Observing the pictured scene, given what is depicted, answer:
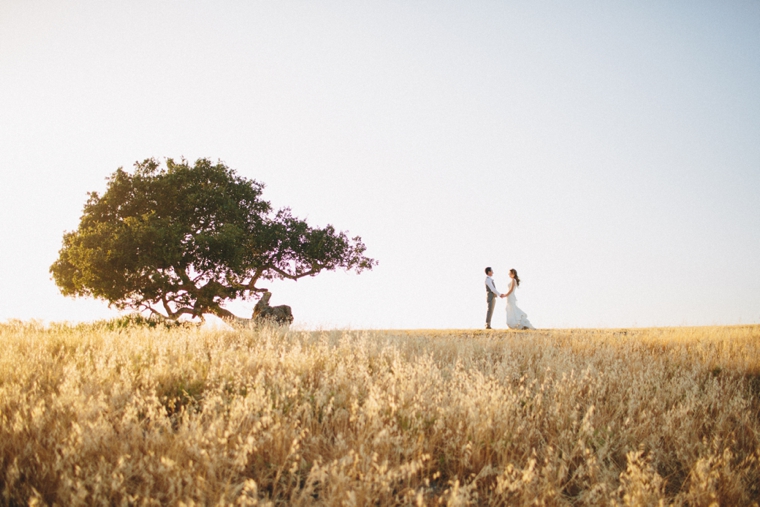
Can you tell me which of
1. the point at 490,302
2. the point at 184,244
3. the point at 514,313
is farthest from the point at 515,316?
the point at 184,244

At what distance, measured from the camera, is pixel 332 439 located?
15.9 feet

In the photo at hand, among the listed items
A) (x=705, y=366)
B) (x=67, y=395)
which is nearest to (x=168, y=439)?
(x=67, y=395)

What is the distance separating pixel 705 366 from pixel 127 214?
2261 cm

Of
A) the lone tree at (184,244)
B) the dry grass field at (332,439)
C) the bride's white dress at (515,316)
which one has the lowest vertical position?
the dry grass field at (332,439)

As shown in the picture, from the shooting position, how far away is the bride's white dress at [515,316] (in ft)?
60.0

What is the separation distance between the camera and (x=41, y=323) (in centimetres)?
1478

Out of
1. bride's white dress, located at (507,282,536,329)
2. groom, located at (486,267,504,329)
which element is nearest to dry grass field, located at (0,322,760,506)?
bride's white dress, located at (507,282,536,329)

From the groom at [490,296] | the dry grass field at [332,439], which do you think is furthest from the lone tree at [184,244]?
the dry grass field at [332,439]

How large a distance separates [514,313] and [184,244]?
14220 millimetres

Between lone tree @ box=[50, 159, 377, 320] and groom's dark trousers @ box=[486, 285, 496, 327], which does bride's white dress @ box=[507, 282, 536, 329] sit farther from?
lone tree @ box=[50, 159, 377, 320]

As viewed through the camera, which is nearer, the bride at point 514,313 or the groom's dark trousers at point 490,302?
the bride at point 514,313

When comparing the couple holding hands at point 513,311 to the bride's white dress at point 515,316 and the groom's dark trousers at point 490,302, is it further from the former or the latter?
the groom's dark trousers at point 490,302

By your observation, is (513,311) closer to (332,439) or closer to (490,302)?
(490,302)

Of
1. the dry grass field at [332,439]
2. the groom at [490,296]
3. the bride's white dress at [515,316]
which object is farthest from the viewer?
the groom at [490,296]
